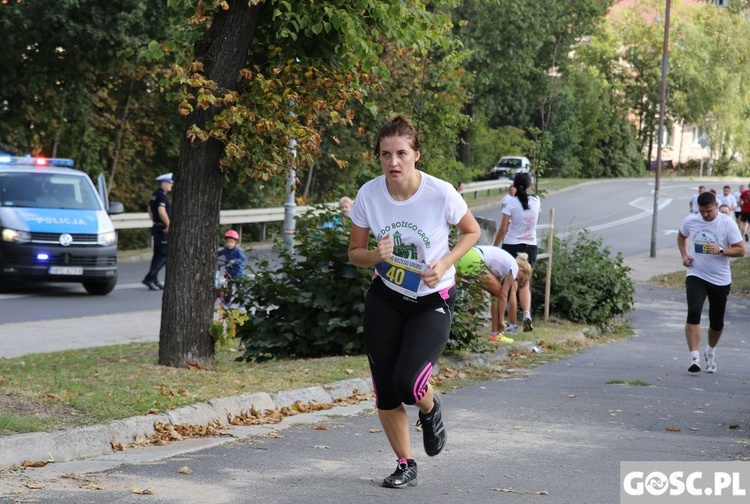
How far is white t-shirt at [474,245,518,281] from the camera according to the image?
1430 cm

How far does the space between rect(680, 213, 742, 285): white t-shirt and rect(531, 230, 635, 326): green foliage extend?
4.70m

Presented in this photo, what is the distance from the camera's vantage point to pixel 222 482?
21.7ft

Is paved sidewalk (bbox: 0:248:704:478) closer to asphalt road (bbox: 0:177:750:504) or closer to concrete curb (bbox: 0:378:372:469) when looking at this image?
concrete curb (bbox: 0:378:372:469)

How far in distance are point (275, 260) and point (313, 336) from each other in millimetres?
1106

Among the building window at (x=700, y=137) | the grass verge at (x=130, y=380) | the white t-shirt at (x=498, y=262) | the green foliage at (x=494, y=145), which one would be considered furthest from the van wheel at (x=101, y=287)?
the building window at (x=700, y=137)

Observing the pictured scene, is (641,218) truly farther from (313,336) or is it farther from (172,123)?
(313,336)

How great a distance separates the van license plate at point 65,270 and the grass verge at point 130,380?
252 inches

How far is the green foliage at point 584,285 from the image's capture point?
17.7m

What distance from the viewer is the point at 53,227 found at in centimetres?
2023

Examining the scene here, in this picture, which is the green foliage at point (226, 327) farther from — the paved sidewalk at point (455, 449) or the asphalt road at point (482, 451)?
the asphalt road at point (482, 451)

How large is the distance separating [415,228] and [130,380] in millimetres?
3903

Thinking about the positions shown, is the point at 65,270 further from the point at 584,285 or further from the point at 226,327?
the point at 226,327

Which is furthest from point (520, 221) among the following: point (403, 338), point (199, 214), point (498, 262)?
point (403, 338)

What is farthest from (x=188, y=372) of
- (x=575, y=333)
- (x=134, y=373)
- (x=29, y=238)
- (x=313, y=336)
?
(x=29, y=238)
